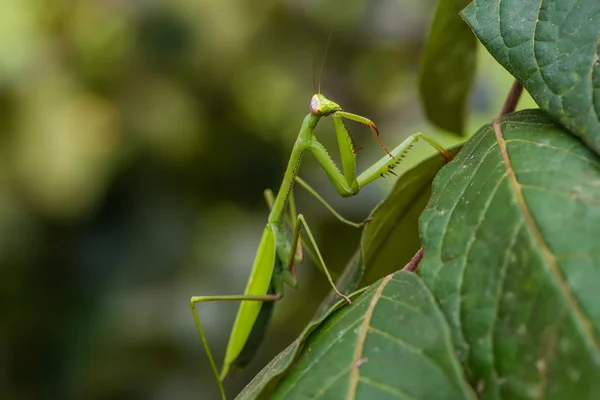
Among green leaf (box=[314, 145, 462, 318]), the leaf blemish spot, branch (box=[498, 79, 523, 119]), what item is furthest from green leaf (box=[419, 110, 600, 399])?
green leaf (box=[314, 145, 462, 318])

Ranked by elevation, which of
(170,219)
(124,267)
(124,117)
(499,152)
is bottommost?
(124,267)

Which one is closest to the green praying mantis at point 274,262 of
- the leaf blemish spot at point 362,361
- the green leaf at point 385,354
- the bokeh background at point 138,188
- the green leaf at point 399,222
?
the green leaf at point 399,222

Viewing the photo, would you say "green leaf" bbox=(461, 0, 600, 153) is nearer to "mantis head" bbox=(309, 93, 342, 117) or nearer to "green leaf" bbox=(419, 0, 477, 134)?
"green leaf" bbox=(419, 0, 477, 134)

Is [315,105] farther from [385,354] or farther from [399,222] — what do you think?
[385,354]

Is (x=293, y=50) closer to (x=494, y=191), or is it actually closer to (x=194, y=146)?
(x=194, y=146)

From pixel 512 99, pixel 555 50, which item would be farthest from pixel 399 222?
pixel 555 50

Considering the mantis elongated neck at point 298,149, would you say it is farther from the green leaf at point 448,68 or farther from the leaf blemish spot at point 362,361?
the leaf blemish spot at point 362,361

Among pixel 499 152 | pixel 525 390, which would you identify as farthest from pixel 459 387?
pixel 499 152
